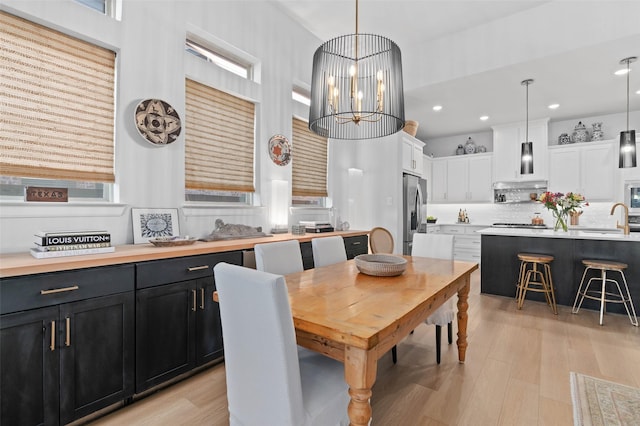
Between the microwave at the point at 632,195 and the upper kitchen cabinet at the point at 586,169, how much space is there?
0.60 feet

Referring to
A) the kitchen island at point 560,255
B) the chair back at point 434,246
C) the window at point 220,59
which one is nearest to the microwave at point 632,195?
the kitchen island at point 560,255

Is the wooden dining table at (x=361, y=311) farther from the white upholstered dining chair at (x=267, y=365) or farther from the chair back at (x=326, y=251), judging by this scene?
the chair back at (x=326, y=251)

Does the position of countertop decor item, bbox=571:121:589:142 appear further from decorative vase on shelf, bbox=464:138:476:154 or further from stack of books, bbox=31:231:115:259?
stack of books, bbox=31:231:115:259

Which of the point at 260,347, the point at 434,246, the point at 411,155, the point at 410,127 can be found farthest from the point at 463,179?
the point at 260,347

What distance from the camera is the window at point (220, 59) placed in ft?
9.85

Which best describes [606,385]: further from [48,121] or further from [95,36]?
[95,36]

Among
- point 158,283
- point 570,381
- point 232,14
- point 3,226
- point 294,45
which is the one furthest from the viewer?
point 294,45

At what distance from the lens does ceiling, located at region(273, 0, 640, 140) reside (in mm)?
3453

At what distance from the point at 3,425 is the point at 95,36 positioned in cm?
236

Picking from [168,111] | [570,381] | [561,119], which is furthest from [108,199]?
[561,119]

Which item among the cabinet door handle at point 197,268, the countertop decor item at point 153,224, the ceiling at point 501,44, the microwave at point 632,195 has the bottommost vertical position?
the cabinet door handle at point 197,268

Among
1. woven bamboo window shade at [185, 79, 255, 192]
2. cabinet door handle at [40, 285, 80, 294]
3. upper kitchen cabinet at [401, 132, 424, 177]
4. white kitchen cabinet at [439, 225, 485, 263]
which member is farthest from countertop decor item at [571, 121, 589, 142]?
cabinet door handle at [40, 285, 80, 294]

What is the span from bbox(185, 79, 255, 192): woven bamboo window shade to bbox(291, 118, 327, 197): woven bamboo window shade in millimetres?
835

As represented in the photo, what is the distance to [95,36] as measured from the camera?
2.20m
